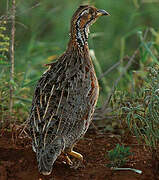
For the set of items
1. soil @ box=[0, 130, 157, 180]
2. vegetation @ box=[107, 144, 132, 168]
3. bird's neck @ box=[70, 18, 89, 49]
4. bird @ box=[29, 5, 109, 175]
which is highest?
bird's neck @ box=[70, 18, 89, 49]

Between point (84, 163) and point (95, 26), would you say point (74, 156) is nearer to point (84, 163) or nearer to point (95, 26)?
point (84, 163)

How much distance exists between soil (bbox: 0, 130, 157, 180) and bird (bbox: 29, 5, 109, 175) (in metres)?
0.18

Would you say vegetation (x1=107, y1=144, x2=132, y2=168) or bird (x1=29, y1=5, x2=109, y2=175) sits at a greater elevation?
bird (x1=29, y1=5, x2=109, y2=175)

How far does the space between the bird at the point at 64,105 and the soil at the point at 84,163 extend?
0.59 ft

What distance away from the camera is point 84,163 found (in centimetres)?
496

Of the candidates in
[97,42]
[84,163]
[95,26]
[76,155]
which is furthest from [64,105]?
[95,26]

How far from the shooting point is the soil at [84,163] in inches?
180

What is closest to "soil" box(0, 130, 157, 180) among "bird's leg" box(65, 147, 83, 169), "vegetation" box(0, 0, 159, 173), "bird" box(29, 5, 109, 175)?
"bird's leg" box(65, 147, 83, 169)

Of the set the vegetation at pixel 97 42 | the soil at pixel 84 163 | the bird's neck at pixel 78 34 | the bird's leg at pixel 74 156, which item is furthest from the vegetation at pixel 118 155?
the vegetation at pixel 97 42

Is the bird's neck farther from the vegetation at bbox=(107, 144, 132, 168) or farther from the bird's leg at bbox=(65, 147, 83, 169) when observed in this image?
the vegetation at bbox=(107, 144, 132, 168)

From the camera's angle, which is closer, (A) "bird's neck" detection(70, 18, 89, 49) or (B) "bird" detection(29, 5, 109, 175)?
(B) "bird" detection(29, 5, 109, 175)

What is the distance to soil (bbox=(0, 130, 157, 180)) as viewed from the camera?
4577mm

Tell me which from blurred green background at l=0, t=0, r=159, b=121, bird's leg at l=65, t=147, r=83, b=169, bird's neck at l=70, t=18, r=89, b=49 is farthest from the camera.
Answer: blurred green background at l=0, t=0, r=159, b=121

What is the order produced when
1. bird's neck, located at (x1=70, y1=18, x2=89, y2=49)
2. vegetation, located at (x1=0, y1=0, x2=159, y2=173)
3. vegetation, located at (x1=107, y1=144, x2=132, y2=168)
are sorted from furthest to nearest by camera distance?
1. vegetation, located at (x1=0, y1=0, x2=159, y2=173)
2. bird's neck, located at (x1=70, y1=18, x2=89, y2=49)
3. vegetation, located at (x1=107, y1=144, x2=132, y2=168)
